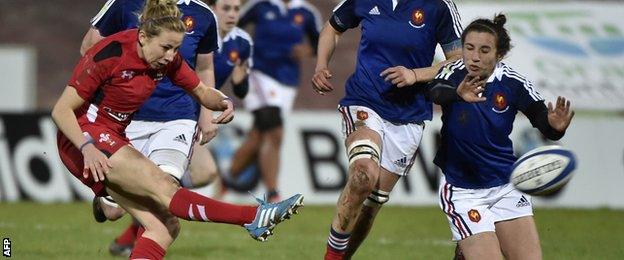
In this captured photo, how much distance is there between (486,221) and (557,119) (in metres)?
0.71

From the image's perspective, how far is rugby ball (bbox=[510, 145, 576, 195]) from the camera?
670cm

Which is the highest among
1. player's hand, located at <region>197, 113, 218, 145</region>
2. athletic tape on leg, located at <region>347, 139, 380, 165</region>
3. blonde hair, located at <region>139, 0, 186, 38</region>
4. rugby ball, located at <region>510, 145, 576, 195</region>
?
blonde hair, located at <region>139, 0, 186, 38</region>

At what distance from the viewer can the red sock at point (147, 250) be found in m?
6.86

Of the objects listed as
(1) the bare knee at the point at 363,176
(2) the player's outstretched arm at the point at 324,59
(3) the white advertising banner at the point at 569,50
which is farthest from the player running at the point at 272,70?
(1) the bare knee at the point at 363,176

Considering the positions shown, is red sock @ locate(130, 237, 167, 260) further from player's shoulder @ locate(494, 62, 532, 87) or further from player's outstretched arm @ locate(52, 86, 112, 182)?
player's shoulder @ locate(494, 62, 532, 87)

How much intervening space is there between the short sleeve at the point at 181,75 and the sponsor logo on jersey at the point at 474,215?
5.70 ft

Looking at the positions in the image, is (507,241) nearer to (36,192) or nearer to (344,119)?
(344,119)

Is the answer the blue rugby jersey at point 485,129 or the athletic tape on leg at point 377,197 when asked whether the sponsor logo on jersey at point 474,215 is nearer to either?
the blue rugby jersey at point 485,129

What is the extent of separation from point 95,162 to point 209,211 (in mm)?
655

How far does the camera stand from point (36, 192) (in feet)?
44.9

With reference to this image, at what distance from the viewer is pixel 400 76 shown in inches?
307

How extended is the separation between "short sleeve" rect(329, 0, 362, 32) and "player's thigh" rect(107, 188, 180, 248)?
2.11 metres

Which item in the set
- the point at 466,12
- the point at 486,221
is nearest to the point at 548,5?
the point at 466,12

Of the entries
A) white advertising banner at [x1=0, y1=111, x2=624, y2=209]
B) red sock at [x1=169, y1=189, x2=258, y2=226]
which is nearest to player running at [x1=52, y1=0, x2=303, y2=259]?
red sock at [x1=169, y1=189, x2=258, y2=226]
